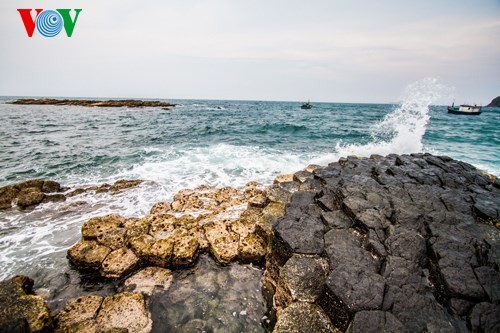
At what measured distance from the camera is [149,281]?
15.2 ft

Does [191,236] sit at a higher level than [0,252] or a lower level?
higher

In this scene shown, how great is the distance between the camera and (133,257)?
500cm

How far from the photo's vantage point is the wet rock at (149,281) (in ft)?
14.6

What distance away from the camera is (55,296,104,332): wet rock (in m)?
3.56

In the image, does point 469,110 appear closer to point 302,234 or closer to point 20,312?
point 302,234

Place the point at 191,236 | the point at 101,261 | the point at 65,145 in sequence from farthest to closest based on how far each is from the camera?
the point at 65,145 → the point at 191,236 → the point at 101,261

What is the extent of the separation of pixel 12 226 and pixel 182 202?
499 cm

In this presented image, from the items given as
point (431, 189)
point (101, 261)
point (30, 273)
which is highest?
point (431, 189)

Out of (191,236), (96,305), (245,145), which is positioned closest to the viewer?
(96,305)

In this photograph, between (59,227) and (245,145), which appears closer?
(59,227)

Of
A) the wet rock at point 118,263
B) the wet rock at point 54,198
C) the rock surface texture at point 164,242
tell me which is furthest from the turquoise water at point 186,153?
the wet rock at point 118,263

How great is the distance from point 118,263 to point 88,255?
31.8 inches

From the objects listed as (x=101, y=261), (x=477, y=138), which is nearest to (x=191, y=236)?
(x=101, y=261)

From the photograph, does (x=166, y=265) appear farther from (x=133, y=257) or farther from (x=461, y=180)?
(x=461, y=180)
